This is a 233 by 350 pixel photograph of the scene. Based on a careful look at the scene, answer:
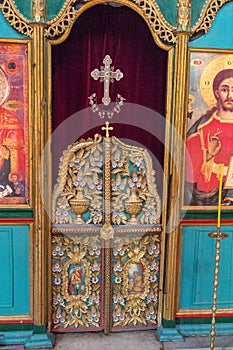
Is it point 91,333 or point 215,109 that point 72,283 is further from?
point 215,109

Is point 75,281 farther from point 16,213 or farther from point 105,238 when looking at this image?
point 16,213

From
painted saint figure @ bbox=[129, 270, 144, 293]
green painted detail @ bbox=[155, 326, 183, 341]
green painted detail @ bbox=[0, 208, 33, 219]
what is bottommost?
green painted detail @ bbox=[155, 326, 183, 341]

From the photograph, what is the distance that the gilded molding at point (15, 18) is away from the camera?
3.34m

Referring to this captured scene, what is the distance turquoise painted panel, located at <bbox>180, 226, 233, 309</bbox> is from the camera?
153 inches

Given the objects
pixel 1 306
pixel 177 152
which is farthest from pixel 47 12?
pixel 1 306

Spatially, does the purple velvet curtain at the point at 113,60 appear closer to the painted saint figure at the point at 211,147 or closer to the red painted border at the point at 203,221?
the painted saint figure at the point at 211,147

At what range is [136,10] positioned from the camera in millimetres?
3473

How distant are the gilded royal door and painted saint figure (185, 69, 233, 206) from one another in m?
0.35

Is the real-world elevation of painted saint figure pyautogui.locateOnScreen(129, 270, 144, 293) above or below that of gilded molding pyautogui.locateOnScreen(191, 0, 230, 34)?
below

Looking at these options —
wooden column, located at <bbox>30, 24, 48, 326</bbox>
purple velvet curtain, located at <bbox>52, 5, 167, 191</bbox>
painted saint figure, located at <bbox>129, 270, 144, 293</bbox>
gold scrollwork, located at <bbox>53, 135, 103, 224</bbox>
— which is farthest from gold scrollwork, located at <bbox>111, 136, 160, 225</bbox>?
wooden column, located at <bbox>30, 24, 48, 326</bbox>

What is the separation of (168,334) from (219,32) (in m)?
2.57

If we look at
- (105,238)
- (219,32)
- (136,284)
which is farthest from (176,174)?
(219,32)

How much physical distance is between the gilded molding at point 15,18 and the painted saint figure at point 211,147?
1529mm

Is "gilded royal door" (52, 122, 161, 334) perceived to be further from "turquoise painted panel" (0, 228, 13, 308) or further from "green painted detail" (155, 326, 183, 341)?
"turquoise painted panel" (0, 228, 13, 308)
